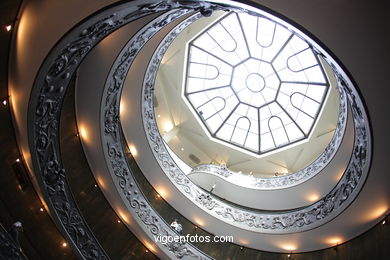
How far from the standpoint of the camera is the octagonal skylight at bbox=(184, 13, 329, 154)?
14.7m

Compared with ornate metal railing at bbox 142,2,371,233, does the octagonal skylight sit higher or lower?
higher

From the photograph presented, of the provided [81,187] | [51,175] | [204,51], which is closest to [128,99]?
[81,187]

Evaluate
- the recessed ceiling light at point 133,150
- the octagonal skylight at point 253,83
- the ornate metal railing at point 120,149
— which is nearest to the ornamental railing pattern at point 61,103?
the ornate metal railing at point 120,149

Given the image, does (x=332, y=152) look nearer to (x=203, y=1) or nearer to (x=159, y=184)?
(x=159, y=184)

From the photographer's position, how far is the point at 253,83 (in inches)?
652

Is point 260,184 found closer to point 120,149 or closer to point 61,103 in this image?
point 120,149

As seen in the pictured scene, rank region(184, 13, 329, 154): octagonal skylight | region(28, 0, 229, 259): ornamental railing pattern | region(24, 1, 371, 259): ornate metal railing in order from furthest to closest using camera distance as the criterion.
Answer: region(184, 13, 329, 154): octagonal skylight → region(24, 1, 371, 259): ornate metal railing → region(28, 0, 229, 259): ornamental railing pattern

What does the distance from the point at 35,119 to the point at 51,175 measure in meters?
1.61

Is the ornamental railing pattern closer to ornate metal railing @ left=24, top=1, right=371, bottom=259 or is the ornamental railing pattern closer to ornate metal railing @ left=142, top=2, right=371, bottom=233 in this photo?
ornate metal railing @ left=24, top=1, right=371, bottom=259

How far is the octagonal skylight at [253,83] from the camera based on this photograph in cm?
1466

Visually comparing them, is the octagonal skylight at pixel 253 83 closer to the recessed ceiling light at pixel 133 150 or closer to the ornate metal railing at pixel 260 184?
the ornate metal railing at pixel 260 184

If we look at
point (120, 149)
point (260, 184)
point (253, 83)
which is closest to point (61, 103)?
point (120, 149)

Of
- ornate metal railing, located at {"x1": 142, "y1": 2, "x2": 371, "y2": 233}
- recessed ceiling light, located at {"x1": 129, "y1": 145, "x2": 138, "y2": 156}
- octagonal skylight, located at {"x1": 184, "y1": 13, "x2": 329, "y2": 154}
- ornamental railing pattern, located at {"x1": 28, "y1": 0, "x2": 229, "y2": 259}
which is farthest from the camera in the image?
octagonal skylight, located at {"x1": 184, "y1": 13, "x2": 329, "y2": 154}

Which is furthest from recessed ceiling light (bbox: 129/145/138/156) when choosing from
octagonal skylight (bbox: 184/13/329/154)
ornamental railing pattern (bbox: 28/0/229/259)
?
octagonal skylight (bbox: 184/13/329/154)
